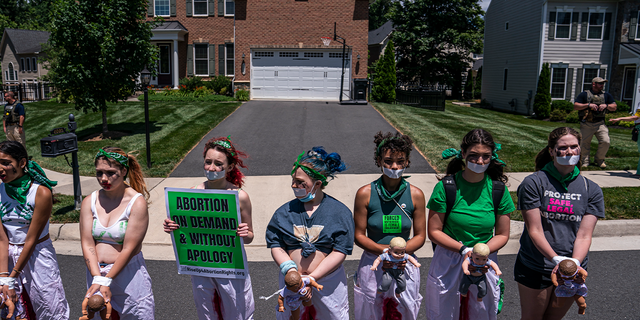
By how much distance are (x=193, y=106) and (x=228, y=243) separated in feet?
56.5

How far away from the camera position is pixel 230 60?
25281 mm

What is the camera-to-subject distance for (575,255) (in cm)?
334

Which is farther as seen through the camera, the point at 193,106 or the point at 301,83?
the point at 301,83

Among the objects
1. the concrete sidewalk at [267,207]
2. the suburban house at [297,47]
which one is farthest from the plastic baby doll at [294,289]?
the suburban house at [297,47]

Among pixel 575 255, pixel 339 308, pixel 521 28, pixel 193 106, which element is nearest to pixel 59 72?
pixel 193 106

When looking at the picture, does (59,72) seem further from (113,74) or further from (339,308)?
(339,308)

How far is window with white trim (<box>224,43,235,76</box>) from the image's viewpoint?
25156 millimetres

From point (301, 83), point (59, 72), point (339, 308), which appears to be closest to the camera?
point (339, 308)

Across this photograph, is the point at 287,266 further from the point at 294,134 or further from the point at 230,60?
the point at 230,60

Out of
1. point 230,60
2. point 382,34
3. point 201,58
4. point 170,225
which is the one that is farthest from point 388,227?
point 382,34

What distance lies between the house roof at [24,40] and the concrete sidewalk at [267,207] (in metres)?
35.6

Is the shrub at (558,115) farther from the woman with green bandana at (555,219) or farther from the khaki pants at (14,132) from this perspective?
the khaki pants at (14,132)

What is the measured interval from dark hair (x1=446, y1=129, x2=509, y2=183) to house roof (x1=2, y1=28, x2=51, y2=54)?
145 ft

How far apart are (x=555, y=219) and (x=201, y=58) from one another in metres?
24.6
